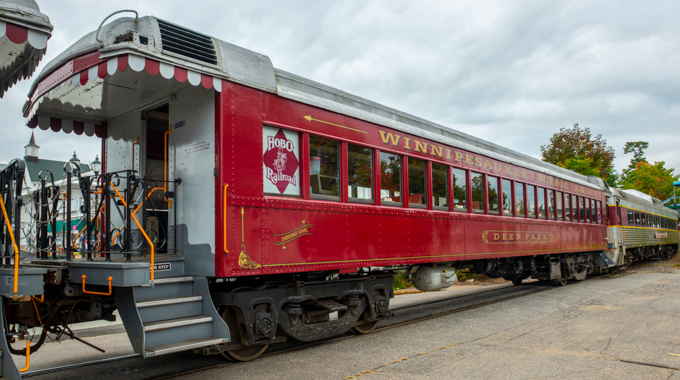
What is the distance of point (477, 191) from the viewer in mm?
9250

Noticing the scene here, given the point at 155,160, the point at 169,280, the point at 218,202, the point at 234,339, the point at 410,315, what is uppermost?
the point at 155,160

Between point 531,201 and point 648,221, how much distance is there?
14317mm

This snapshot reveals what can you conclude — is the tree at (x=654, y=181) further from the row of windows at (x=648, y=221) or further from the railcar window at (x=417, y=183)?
the railcar window at (x=417, y=183)

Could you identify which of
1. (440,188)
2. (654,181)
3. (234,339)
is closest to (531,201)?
(440,188)

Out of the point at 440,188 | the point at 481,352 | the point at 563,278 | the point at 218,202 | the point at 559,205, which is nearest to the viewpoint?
the point at 218,202

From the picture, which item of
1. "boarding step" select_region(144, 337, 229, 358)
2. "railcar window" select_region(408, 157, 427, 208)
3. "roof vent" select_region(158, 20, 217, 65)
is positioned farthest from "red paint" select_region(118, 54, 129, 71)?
"railcar window" select_region(408, 157, 427, 208)

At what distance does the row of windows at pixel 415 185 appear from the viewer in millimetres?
6215

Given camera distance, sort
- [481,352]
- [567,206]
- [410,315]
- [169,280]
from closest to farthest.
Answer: [169,280] < [481,352] < [410,315] < [567,206]

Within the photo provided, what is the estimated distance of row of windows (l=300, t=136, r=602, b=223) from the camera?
6215 millimetres

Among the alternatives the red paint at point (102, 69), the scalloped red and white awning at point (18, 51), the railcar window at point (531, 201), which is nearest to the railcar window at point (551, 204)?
the railcar window at point (531, 201)

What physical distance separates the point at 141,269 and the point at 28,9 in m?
2.31

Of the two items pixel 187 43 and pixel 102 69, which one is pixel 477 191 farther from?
pixel 102 69

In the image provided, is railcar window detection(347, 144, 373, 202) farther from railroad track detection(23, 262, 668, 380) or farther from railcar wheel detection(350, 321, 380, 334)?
railroad track detection(23, 262, 668, 380)

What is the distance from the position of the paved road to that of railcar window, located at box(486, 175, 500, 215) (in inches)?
80.3
